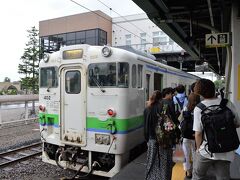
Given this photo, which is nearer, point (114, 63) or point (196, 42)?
point (114, 63)

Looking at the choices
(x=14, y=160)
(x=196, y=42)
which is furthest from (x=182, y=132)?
(x=196, y=42)

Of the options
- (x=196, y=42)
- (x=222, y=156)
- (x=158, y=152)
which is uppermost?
(x=196, y=42)

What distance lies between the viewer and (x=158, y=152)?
14.9 feet

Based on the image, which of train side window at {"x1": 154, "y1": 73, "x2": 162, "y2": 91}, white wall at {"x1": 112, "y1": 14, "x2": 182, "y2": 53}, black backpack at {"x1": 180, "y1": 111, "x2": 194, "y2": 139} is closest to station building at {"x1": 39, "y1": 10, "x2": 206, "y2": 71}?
white wall at {"x1": 112, "y1": 14, "x2": 182, "y2": 53}

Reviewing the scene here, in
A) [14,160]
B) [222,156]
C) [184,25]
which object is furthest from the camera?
[184,25]

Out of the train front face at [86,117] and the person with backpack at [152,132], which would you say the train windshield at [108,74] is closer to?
the train front face at [86,117]

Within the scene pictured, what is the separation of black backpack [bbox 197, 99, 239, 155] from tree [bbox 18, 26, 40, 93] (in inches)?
1069

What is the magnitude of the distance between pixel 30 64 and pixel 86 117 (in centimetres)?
2607

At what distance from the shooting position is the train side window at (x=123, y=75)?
19.0 feet

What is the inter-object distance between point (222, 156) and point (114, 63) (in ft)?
10.7

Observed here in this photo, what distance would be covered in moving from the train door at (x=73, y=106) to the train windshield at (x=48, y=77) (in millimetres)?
264

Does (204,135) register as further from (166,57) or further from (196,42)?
(166,57)

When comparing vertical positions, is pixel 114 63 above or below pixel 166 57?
below

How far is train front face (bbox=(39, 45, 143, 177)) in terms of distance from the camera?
18.9ft
